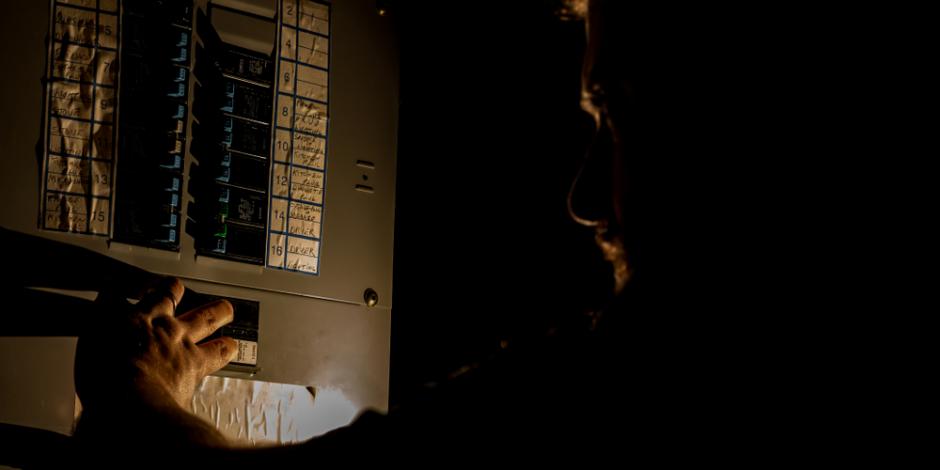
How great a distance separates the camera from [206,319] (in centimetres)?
115

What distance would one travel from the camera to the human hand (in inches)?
37.6

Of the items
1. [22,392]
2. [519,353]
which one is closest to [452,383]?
[519,353]

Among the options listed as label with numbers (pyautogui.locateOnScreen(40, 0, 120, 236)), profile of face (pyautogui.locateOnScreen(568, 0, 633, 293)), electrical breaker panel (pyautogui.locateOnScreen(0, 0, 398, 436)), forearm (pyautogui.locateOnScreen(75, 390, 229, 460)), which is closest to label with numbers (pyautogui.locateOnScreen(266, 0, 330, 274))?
electrical breaker panel (pyautogui.locateOnScreen(0, 0, 398, 436))

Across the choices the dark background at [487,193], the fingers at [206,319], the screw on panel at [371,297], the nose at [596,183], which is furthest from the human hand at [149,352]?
the dark background at [487,193]

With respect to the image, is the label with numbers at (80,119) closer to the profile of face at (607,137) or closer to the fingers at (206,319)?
the fingers at (206,319)

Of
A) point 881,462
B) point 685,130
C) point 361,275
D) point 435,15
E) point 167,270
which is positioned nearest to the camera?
point 881,462

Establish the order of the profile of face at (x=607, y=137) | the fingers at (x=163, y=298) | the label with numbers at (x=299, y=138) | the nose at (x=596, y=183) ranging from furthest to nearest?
the label with numbers at (x=299, y=138)
the fingers at (x=163, y=298)
the nose at (x=596, y=183)
the profile of face at (x=607, y=137)

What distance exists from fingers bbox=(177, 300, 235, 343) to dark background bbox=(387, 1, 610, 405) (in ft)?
1.91

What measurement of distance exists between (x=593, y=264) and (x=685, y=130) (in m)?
0.93

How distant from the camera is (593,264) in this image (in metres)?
1.64

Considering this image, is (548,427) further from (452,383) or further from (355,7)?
(355,7)

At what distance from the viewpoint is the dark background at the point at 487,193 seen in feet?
5.49

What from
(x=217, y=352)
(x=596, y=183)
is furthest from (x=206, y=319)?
(x=596, y=183)

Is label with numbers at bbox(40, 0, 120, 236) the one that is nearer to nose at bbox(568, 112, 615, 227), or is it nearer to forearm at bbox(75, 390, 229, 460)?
forearm at bbox(75, 390, 229, 460)
